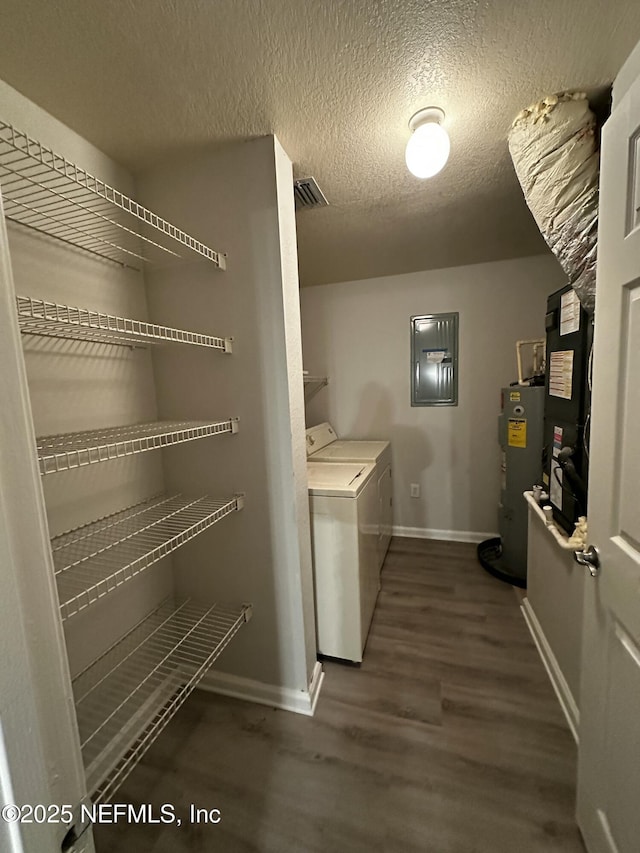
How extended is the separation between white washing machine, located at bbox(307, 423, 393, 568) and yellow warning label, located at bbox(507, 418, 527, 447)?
89 centimetres

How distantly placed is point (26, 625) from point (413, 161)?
1593mm

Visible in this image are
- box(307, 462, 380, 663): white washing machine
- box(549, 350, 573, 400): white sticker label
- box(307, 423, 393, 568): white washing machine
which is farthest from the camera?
box(307, 423, 393, 568): white washing machine

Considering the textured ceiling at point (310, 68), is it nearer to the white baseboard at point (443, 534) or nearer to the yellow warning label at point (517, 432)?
the yellow warning label at point (517, 432)

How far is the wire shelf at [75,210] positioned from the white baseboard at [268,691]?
6.02 ft

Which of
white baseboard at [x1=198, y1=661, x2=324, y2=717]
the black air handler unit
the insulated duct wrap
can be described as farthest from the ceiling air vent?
white baseboard at [x1=198, y1=661, x2=324, y2=717]

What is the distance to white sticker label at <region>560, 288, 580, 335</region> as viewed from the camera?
4.45 ft

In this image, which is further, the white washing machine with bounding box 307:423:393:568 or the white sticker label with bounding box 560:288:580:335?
the white washing machine with bounding box 307:423:393:568

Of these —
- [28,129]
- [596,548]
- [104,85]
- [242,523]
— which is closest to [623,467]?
[596,548]

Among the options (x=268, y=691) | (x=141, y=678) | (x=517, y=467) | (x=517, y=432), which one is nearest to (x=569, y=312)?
(x=517, y=432)

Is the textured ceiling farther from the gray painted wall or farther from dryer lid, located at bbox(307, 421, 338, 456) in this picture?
dryer lid, located at bbox(307, 421, 338, 456)

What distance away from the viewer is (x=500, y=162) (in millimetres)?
1465

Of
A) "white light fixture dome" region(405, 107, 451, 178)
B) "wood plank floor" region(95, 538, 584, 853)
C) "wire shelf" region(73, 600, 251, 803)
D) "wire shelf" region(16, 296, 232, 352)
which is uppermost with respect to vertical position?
"white light fixture dome" region(405, 107, 451, 178)

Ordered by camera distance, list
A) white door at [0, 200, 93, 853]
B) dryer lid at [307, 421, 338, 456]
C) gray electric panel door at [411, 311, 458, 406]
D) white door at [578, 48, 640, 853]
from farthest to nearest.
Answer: gray electric panel door at [411, 311, 458, 406] < dryer lid at [307, 421, 338, 456] < white door at [578, 48, 640, 853] < white door at [0, 200, 93, 853]

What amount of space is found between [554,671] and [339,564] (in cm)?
109
